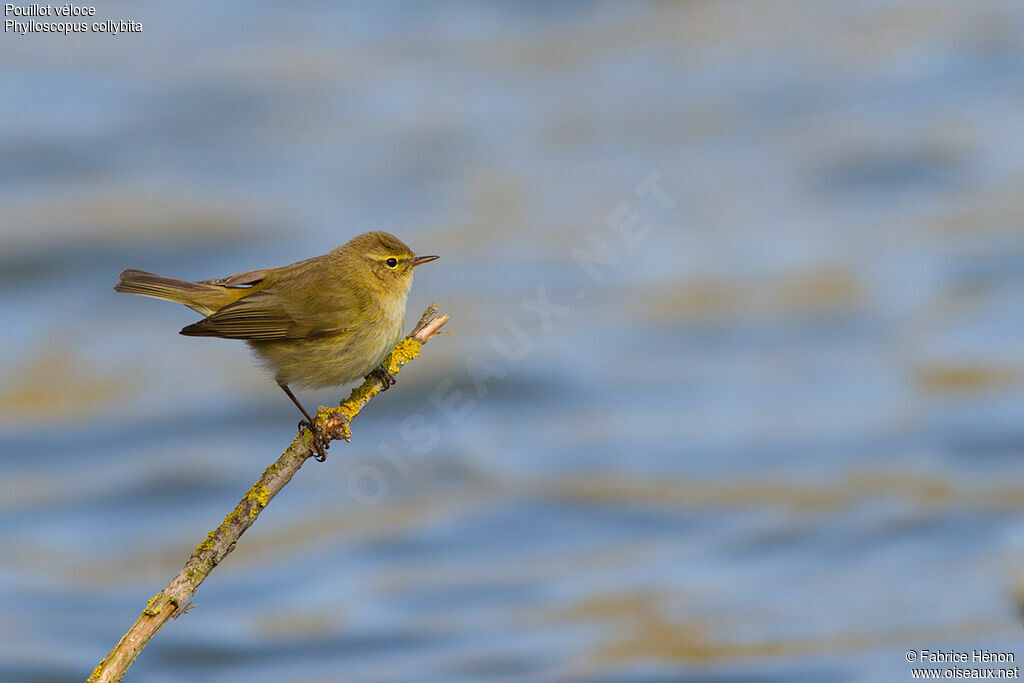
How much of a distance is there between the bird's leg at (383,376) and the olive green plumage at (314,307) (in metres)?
0.03

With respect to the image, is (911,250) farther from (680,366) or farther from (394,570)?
(394,570)

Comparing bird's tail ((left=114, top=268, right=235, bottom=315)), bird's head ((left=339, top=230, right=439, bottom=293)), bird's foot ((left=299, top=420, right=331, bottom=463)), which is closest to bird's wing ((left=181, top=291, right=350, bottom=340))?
bird's tail ((left=114, top=268, right=235, bottom=315))

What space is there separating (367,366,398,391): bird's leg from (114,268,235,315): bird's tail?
36.1 inches

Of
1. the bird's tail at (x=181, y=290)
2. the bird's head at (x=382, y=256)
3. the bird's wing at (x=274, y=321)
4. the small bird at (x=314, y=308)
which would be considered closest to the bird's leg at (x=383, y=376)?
the small bird at (x=314, y=308)

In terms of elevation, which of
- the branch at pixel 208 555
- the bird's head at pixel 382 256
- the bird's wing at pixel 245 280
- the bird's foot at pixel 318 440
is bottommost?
the branch at pixel 208 555

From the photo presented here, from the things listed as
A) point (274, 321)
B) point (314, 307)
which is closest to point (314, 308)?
point (314, 307)

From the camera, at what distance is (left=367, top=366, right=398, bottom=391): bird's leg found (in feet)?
25.0

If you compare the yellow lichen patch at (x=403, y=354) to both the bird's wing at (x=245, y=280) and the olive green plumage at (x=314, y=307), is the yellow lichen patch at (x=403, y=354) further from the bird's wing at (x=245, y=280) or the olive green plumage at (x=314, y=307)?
the bird's wing at (x=245, y=280)

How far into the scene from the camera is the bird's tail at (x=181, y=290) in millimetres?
7793

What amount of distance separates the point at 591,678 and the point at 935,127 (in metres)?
15.8

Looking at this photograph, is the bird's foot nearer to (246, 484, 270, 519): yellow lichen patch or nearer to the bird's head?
(246, 484, 270, 519): yellow lichen patch

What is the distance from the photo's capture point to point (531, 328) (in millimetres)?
19344

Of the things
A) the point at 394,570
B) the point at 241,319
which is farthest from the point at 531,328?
the point at 241,319

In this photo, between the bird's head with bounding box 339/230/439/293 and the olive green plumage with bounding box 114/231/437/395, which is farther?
the bird's head with bounding box 339/230/439/293
